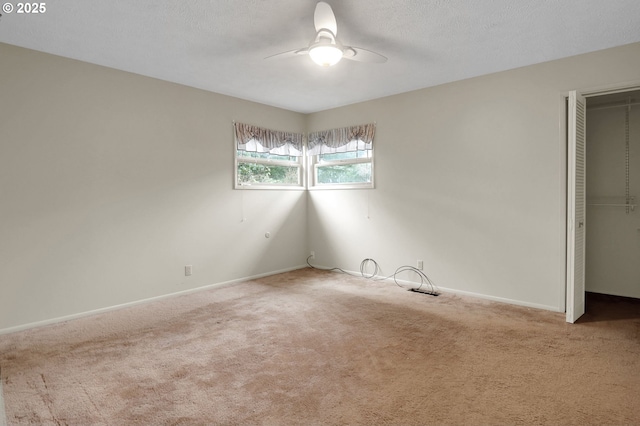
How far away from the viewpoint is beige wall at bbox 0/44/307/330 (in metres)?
3.26

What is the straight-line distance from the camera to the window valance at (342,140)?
516 centimetres

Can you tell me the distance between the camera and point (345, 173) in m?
5.58

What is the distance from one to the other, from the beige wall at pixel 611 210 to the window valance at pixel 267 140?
12.8 ft

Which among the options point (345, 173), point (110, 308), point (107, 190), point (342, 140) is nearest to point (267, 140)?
point (342, 140)

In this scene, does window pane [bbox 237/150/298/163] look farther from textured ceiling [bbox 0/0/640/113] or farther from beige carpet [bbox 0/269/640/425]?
beige carpet [bbox 0/269/640/425]

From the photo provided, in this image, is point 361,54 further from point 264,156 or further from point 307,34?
point 264,156

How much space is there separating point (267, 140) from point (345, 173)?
1267 mm

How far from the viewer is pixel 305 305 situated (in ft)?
13.0

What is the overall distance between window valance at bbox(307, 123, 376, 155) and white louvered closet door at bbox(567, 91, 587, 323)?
239cm

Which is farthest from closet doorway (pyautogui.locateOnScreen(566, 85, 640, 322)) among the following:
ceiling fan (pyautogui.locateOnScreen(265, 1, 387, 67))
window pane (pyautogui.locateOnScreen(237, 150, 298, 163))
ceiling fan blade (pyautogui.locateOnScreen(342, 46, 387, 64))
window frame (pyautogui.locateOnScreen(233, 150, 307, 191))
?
window pane (pyautogui.locateOnScreen(237, 150, 298, 163))

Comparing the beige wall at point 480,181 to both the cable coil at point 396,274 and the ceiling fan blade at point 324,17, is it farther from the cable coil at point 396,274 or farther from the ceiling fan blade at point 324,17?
the ceiling fan blade at point 324,17

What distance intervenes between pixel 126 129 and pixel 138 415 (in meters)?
2.97

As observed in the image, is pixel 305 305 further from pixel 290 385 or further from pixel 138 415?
pixel 138 415

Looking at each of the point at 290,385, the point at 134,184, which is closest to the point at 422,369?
the point at 290,385
